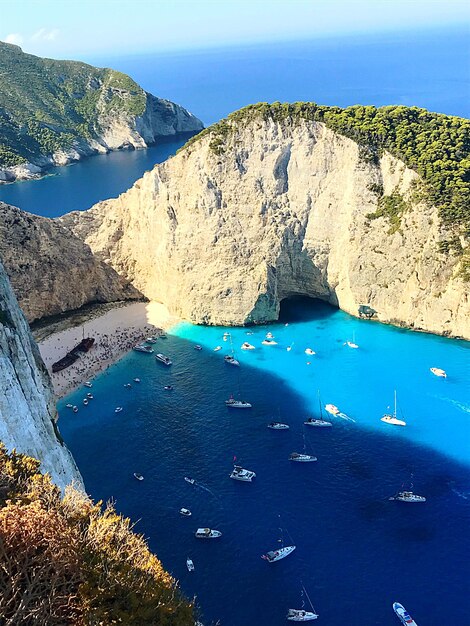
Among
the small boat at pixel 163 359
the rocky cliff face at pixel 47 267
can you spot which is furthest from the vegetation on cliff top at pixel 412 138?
the small boat at pixel 163 359

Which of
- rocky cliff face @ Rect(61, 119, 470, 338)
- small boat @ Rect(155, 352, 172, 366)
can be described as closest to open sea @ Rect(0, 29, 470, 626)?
small boat @ Rect(155, 352, 172, 366)

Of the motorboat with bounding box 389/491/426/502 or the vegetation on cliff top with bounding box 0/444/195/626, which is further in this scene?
the motorboat with bounding box 389/491/426/502

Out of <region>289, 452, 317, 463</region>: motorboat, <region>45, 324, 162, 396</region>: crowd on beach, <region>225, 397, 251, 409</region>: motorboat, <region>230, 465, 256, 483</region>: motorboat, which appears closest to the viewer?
<region>230, 465, 256, 483</region>: motorboat

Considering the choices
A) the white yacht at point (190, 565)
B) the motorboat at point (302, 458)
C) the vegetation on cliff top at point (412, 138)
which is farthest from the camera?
the vegetation on cliff top at point (412, 138)

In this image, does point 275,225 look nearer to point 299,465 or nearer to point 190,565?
point 299,465

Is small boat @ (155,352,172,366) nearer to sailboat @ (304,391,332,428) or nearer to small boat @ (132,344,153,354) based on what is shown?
small boat @ (132,344,153,354)

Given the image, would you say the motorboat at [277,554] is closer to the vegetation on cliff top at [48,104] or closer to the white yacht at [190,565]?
the white yacht at [190,565]
